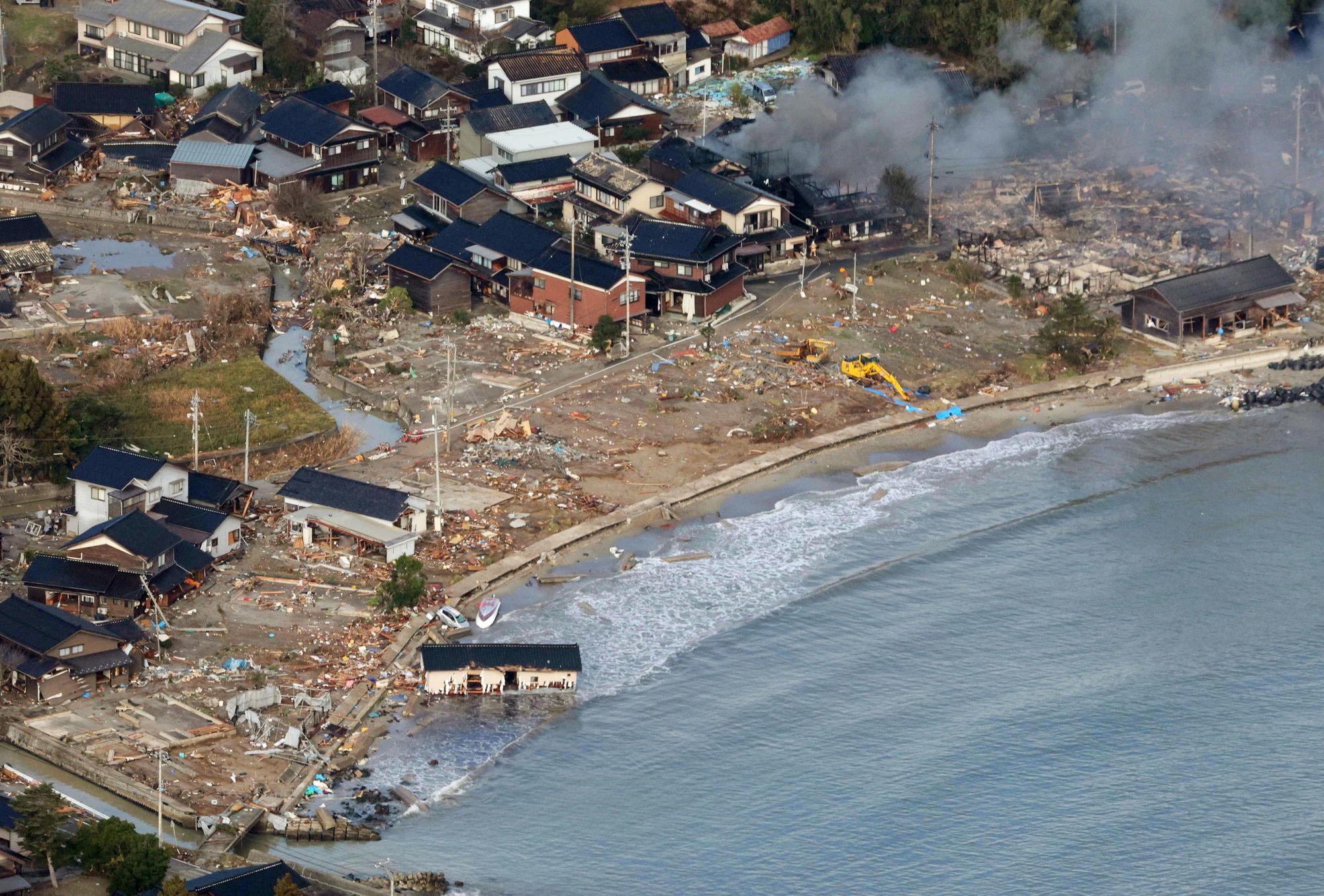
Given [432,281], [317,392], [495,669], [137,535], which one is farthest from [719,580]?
[432,281]

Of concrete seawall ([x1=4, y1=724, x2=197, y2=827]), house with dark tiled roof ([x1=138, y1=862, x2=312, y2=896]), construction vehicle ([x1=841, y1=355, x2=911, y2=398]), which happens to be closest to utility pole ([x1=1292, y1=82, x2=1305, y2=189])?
construction vehicle ([x1=841, y1=355, x2=911, y2=398])

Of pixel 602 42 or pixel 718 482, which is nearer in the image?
pixel 718 482

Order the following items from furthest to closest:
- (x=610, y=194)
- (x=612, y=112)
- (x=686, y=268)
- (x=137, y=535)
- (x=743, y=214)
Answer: (x=612, y=112) < (x=610, y=194) < (x=743, y=214) < (x=686, y=268) < (x=137, y=535)

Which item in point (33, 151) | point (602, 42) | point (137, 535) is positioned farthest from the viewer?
point (602, 42)

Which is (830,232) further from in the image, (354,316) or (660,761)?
(660,761)

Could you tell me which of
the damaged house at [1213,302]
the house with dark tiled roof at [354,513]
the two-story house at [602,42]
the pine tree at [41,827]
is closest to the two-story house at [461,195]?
the two-story house at [602,42]

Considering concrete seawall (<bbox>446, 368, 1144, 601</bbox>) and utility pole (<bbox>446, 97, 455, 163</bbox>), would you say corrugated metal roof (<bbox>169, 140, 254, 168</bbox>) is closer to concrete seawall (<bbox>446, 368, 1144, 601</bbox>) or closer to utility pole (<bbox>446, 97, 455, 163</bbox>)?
utility pole (<bbox>446, 97, 455, 163</bbox>)

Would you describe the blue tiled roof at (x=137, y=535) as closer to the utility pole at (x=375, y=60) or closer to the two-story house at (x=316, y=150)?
the two-story house at (x=316, y=150)

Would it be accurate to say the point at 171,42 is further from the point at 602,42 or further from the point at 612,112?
the point at 612,112
